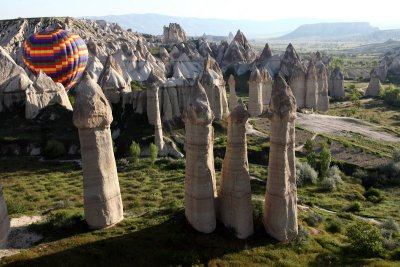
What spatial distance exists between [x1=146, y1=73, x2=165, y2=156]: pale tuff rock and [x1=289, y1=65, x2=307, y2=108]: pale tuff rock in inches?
1135

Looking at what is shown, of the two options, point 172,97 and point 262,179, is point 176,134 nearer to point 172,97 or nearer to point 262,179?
point 172,97

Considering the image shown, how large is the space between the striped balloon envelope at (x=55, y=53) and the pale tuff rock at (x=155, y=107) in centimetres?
887

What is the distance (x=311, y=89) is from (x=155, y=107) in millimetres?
31763

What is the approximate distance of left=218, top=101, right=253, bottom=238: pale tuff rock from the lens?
20.4 metres

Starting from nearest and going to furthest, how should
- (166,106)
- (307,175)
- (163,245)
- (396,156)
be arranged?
1. (163,245)
2. (307,175)
3. (396,156)
4. (166,106)

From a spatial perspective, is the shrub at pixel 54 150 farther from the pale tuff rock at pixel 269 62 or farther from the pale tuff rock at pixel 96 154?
the pale tuff rock at pixel 269 62

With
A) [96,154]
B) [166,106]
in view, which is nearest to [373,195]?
[166,106]

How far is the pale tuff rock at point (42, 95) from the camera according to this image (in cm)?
4962

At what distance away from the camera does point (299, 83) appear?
66750 millimetres

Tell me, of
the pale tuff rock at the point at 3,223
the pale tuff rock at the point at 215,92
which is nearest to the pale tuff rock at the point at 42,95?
the pale tuff rock at the point at 215,92

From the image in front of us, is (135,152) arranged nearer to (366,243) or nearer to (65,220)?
(65,220)

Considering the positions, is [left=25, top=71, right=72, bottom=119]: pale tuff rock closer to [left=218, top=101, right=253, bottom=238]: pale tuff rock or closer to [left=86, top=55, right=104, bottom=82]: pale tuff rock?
[left=86, top=55, right=104, bottom=82]: pale tuff rock

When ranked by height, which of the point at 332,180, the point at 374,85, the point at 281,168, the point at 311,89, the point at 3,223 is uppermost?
the point at 311,89

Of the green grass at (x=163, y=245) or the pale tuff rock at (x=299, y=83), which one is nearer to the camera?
the green grass at (x=163, y=245)
